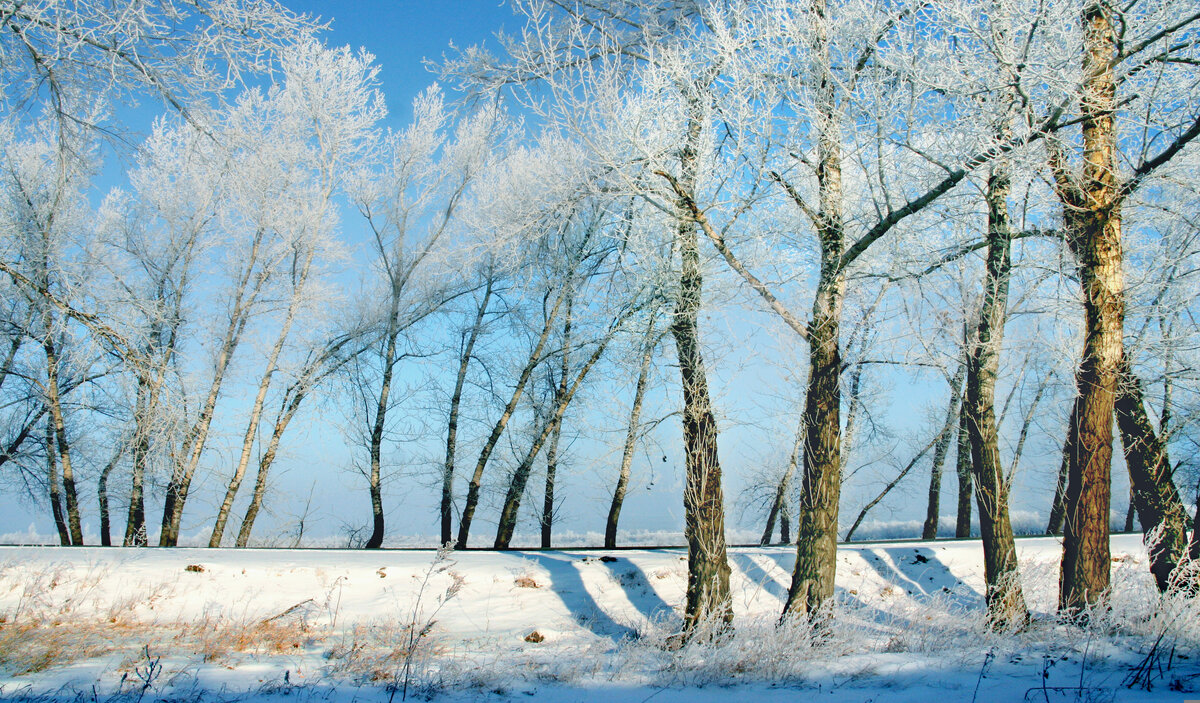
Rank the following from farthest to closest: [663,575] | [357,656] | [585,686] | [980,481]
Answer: [663,575]
[980,481]
[357,656]
[585,686]

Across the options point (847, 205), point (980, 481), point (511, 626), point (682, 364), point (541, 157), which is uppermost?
point (541, 157)

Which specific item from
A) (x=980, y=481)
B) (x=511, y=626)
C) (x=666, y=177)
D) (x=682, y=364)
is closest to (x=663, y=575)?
(x=511, y=626)

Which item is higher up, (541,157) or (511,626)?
(541,157)

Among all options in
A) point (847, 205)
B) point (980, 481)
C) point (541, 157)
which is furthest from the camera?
point (541, 157)

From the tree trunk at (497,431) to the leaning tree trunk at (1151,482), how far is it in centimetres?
1068

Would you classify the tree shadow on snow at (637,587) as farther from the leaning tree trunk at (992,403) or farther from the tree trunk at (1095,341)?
the tree trunk at (1095,341)

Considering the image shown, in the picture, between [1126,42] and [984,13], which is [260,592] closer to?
[984,13]

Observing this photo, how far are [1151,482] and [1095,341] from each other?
2.47 meters

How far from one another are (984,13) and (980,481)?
535 centimetres

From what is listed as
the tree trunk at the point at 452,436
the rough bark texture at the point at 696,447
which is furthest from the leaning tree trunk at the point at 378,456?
the rough bark texture at the point at 696,447

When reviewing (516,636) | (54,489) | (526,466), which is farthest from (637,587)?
(54,489)

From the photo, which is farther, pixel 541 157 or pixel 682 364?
pixel 541 157

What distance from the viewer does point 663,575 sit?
1070cm

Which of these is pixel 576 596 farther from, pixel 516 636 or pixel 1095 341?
pixel 1095 341
